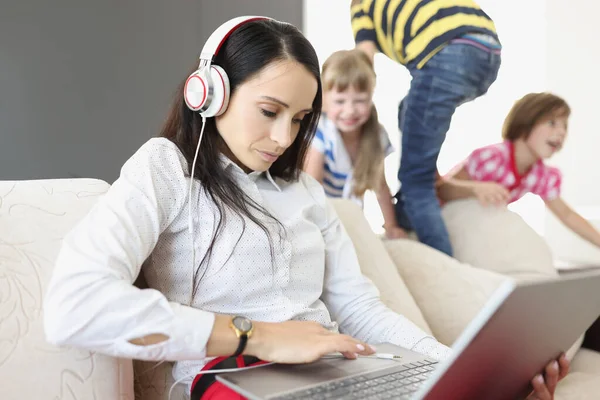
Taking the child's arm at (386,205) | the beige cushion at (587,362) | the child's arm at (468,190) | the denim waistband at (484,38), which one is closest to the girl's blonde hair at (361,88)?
the child's arm at (386,205)

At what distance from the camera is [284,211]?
1.18 metres

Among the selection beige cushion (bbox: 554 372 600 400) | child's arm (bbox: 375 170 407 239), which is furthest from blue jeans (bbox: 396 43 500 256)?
beige cushion (bbox: 554 372 600 400)

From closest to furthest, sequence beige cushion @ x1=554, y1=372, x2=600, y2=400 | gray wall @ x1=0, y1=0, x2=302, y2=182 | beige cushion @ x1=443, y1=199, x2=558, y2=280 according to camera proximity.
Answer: beige cushion @ x1=554, y1=372, x2=600, y2=400, gray wall @ x1=0, y1=0, x2=302, y2=182, beige cushion @ x1=443, y1=199, x2=558, y2=280

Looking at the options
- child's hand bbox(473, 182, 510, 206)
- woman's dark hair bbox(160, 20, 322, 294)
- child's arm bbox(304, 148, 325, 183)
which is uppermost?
woman's dark hair bbox(160, 20, 322, 294)

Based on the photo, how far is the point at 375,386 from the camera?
88cm

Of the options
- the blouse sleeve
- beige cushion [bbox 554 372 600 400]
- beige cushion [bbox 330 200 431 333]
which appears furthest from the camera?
beige cushion [bbox 330 200 431 333]

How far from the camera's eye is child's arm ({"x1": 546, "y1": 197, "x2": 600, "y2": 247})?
2.46m

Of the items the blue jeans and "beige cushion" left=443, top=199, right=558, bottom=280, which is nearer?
"beige cushion" left=443, top=199, right=558, bottom=280

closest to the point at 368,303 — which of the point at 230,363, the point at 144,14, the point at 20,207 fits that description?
the point at 230,363

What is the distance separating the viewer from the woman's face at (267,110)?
106 centimetres

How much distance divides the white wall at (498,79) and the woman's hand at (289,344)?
5.11 ft

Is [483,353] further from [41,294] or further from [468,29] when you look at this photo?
[468,29]

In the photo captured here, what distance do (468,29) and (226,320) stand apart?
1806 mm

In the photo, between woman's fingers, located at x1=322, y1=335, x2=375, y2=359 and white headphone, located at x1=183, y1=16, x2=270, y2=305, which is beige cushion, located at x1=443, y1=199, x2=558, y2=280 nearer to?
woman's fingers, located at x1=322, y1=335, x2=375, y2=359
